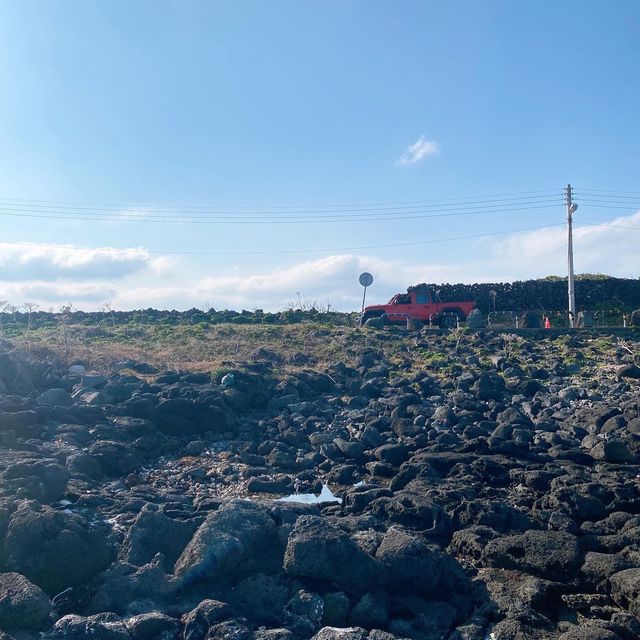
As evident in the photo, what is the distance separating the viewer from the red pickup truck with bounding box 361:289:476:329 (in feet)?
113

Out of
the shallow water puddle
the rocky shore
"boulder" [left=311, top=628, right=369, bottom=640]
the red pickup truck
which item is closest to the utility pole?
the red pickup truck

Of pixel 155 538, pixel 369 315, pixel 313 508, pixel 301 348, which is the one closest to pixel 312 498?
pixel 313 508

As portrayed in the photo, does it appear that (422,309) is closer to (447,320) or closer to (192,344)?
(447,320)

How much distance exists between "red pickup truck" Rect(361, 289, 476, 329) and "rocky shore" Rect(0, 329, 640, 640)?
11.3 meters

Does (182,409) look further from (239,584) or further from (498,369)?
(498,369)

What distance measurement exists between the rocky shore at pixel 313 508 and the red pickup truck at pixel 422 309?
444 inches

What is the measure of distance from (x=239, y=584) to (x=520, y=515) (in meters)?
4.63

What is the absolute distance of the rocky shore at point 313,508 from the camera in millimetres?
8438

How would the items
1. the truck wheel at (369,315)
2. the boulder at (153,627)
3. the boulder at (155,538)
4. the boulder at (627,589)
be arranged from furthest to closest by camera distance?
1. the truck wheel at (369,315)
2. the boulder at (155,538)
3. the boulder at (627,589)
4. the boulder at (153,627)

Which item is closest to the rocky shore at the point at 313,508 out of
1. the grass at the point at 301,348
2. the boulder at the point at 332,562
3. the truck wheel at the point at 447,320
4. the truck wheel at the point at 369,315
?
the boulder at the point at 332,562

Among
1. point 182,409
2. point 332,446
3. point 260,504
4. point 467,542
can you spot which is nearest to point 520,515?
point 467,542

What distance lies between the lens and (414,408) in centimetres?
2020

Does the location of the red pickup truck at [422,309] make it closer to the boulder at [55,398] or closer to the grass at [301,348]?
the grass at [301,348]

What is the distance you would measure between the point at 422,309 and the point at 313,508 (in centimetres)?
2383
